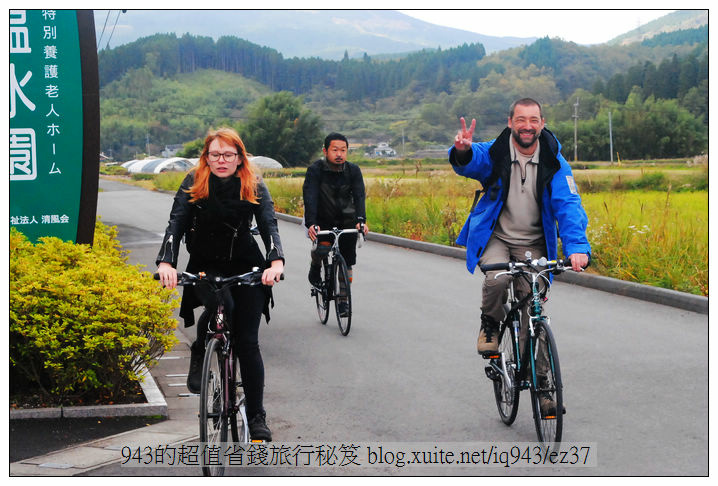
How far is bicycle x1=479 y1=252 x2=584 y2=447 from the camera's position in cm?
470

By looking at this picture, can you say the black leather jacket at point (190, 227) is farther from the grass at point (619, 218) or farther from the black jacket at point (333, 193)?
the grass at point (619, 218)

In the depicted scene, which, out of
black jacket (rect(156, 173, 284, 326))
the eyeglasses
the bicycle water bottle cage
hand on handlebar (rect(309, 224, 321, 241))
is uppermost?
the eyeglasses

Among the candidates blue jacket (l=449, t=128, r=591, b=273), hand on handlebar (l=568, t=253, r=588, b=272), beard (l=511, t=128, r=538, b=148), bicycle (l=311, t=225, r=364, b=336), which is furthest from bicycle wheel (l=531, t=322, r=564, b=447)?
bicycle (l=311, t=225, r=364, b=336)

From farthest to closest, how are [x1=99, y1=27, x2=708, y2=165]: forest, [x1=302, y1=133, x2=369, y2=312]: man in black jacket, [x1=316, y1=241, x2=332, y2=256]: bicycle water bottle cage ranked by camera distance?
1. [x1=99, y1=27, x2=708, y2=165]: forest
2. [x1=316, y1=241, x2=332, y2=256]: bicycle water bottle cage
3. [x1=302, y1=133, x2=369, y2=312]: man in black jacket

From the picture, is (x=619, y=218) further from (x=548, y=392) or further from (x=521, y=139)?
(x=548, y=392)

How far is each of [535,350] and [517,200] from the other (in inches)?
36.2

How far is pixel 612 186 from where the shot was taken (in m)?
27.7

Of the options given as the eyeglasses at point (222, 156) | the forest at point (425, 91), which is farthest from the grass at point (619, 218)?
the forest at point (425, 91)

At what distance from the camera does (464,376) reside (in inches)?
275

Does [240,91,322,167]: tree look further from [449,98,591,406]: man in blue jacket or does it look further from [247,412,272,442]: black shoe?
[247,412,272,442]: black shoe

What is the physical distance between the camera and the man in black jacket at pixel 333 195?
336 inches

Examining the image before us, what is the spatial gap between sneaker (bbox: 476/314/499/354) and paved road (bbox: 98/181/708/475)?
0.57 metres

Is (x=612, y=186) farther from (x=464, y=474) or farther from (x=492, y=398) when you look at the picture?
(x=464, y=474)

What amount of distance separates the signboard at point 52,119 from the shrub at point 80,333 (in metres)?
2.53
